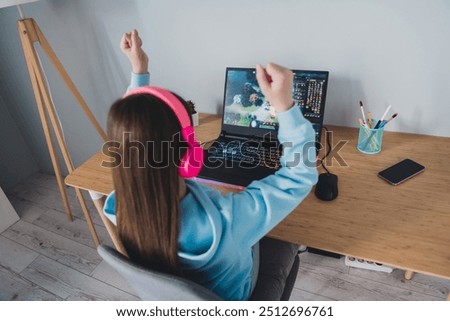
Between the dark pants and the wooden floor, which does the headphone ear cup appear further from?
the wooden floor

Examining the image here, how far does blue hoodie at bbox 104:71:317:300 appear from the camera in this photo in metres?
0.65

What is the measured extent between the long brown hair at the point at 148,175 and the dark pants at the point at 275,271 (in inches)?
16.5

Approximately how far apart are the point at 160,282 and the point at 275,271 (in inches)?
22.2

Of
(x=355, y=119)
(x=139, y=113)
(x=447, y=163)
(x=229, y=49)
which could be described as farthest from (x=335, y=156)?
(x=139, y=113)

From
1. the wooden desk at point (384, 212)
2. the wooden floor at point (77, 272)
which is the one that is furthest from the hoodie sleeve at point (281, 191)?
the wooden floor at point (77, 272)

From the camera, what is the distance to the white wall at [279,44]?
1.04 meters

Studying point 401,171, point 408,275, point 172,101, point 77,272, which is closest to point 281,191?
point 172,101

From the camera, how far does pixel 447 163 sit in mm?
1061

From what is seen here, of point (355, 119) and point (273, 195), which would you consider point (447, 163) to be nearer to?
point (355, 119)

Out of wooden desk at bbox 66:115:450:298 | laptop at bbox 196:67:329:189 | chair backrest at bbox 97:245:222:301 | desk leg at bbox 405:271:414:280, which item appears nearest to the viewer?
chair backrest at bbox 97:245:222:301

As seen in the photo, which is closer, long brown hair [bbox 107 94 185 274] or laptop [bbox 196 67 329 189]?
long brown hair [bbox 107 94 185 274]

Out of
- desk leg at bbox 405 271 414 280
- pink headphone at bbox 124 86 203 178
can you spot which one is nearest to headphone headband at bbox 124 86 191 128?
pink headphone at bbox 124 86 203 178

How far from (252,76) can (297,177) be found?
0.65 m

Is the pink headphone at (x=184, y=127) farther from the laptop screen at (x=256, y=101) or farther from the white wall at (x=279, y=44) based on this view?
the white wall at (x=279, y=44)
